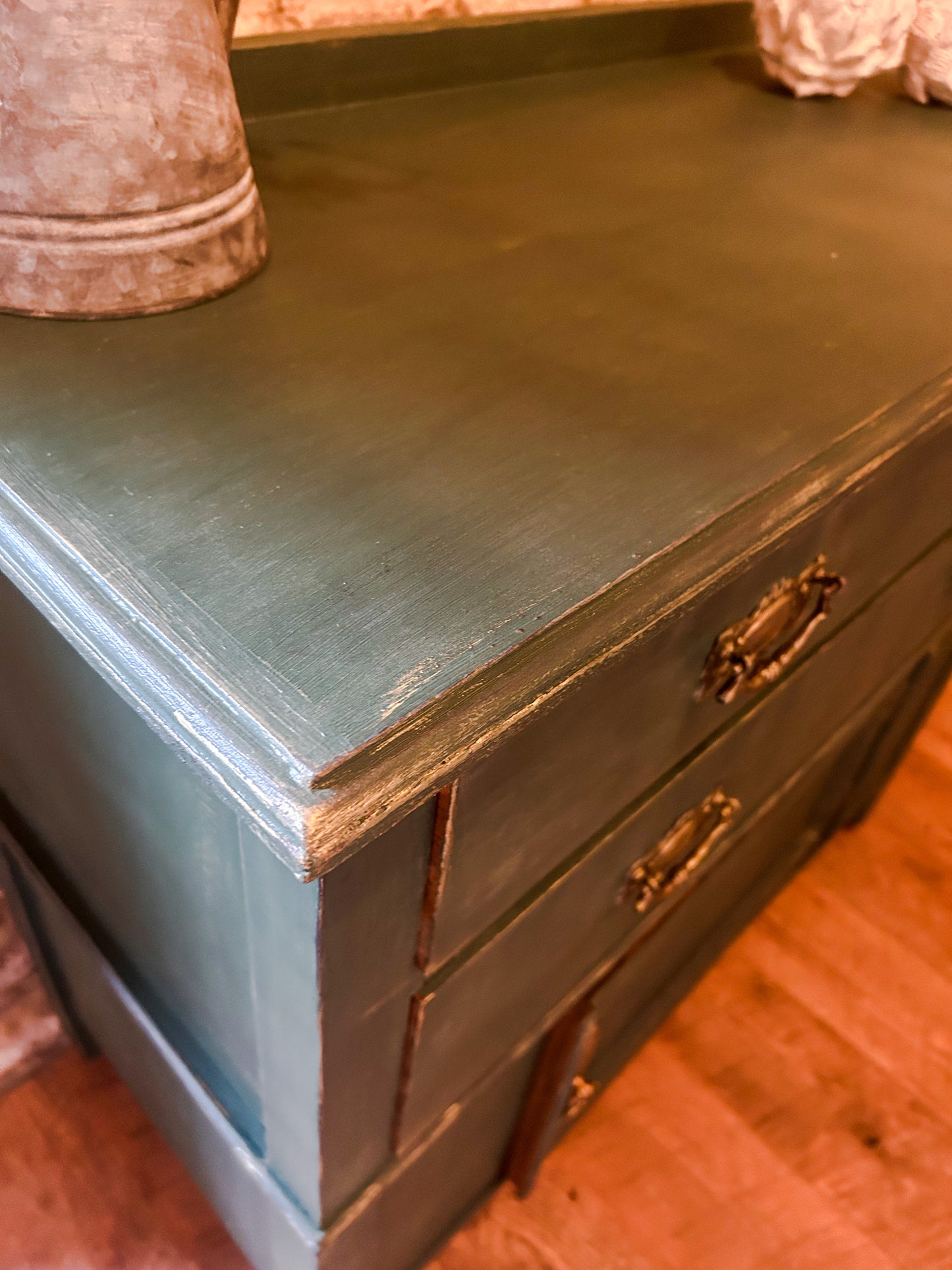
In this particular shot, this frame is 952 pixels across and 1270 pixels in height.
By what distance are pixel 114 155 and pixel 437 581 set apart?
0.23 metres

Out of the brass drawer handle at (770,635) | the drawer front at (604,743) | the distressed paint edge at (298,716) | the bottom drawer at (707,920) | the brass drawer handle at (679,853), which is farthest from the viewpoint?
the bottom drawer at (707,920)

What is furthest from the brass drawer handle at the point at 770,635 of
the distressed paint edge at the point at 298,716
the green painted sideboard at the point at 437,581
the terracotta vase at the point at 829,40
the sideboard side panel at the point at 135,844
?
the terracotta vase at the point at 829,40

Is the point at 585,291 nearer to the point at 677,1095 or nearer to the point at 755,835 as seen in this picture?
the point at 755,835

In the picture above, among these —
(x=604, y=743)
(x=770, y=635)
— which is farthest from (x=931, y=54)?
(x=604, y=743)

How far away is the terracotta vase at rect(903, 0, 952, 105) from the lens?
0.82 metres

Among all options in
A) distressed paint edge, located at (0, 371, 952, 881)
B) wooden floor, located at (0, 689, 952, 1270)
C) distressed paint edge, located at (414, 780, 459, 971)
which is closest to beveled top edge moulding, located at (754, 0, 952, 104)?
distressed paint edge, located at (0, 371, 952, 881)

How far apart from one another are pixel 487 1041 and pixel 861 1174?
0.64 m

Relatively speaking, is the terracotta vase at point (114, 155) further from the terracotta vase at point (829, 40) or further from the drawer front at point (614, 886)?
the terracotta vase at point (829, 40)

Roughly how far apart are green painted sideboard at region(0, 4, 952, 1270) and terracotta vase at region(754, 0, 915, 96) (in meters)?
0.08

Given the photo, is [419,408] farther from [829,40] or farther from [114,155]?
[829,40]

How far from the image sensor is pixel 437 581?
32cm

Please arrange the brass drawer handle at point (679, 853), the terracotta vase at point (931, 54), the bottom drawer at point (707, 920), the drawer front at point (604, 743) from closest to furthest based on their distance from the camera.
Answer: the drawer front at point (604, 743) → the brass drawer handle at point (679, 853) → the bottom drawer at point (707, 920) → the terracotta vase at point (931, 54)

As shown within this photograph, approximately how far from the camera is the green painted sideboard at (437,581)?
304mm

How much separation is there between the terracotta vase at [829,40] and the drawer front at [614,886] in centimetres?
43
